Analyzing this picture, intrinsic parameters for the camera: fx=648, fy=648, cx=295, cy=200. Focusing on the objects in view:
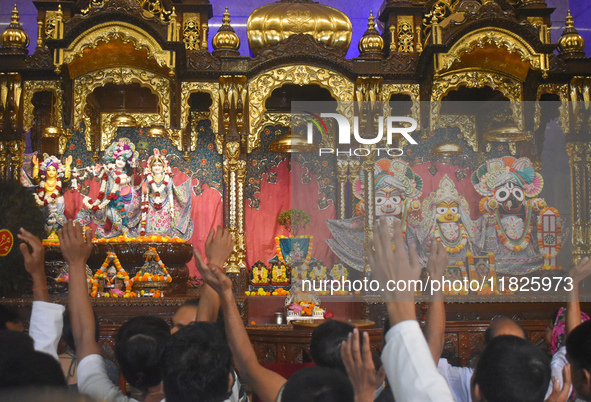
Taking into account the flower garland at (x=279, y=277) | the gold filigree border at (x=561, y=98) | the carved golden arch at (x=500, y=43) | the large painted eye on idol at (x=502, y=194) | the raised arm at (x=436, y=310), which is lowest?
the flower garland at (x=279, y=277)

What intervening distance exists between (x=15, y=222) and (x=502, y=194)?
22.3 feet

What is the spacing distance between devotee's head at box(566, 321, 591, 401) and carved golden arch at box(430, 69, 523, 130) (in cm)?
713

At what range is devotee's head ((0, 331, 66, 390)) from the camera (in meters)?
1.41

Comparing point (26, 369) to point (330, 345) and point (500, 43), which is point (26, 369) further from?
point (500, 43)

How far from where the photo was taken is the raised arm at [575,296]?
3064 millimetres

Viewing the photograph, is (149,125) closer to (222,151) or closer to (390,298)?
(222,151)

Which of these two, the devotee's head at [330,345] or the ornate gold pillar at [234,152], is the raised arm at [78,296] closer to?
the devotee's head at [330,345]

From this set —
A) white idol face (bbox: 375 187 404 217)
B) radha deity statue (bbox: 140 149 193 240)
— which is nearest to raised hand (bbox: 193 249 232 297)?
radha deity statue (bbox: 140 149 193 240)

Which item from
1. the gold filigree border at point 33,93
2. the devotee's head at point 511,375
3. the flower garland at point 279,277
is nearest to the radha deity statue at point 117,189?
the gold filigree border at point 33,93

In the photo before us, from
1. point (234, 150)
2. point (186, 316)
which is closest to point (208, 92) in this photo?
point (234, 150)

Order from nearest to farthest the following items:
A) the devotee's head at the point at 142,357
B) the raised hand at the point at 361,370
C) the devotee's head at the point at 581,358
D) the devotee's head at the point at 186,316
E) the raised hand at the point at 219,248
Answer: the raised hand at the point at 361,370
the devotee's head at the point at 581,358
the devotee's head at the point at 142,357
the raised hand at the point at 219,248
the devotee's head at the point at 186,316

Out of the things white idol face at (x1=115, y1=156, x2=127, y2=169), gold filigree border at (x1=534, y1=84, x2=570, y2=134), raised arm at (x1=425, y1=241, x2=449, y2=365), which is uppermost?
gold filigree border at (x1=534, y1=84, x2=570, y2=134)

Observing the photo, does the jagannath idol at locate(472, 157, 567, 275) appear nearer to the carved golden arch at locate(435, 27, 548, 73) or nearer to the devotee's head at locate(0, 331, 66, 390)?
the carved golden arch at locate(435, 27, 548, 73)

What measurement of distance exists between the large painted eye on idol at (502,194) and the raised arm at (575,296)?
663 centimetres
